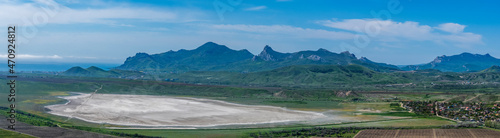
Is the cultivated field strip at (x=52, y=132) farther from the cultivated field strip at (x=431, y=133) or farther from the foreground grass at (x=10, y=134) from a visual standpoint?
the cultivated field strip at (x=431, y=133)

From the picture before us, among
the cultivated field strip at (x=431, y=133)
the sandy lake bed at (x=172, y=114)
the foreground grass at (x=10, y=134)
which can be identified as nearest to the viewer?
the foreground grass at (x=10, y=134)

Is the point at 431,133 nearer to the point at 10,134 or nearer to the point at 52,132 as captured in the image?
the point at 52,132

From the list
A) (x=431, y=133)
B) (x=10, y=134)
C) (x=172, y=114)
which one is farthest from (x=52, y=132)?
(x=431, y=133)

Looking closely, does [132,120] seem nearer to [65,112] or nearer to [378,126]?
[65,112]

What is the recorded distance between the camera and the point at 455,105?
93.3 metres

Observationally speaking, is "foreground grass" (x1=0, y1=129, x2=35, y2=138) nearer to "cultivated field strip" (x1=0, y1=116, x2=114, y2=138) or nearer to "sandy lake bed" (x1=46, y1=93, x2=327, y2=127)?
"cultivated field strip" (x1=0, y1=116, x2=114, y2=138)

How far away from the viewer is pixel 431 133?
57688 millimetres

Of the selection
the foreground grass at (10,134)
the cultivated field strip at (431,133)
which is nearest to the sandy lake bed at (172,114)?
the foreground grass at (10,134)

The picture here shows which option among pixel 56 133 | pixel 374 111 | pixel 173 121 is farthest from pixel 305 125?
pixel 56 133

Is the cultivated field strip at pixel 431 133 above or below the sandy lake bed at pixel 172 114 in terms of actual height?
below

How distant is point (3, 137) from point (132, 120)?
23.1 meters

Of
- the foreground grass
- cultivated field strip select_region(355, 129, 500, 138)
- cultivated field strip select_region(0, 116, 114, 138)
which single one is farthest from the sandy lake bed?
cultivated field strip select_region(355, 129, 500, 138)

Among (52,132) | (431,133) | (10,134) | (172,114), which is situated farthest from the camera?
(172,114)

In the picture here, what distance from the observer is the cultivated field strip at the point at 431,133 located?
55.2 meters
